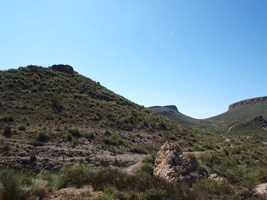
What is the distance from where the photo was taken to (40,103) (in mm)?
24953

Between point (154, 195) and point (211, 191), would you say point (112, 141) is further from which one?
point (154, 195)

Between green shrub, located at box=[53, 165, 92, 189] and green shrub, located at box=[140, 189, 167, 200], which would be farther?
green shrub, located at box=[53, 165, 92, 189]

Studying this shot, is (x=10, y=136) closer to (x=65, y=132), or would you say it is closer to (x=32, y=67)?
(x=65, y=132)

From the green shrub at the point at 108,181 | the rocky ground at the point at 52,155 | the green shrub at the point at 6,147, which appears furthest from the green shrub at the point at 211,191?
the green shrub at the point at 6,147

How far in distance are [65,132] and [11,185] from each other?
12.1m

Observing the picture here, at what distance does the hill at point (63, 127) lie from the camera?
12.4 metres

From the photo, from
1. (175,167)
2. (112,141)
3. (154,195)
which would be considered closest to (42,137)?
(112,141)

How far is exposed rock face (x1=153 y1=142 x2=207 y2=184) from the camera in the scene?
9.10 meters

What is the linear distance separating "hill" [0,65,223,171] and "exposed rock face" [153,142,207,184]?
4.48m

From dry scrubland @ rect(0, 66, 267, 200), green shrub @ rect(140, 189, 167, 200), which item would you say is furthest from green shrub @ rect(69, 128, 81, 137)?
green shrub @ rect(140, 189, 167, 200)

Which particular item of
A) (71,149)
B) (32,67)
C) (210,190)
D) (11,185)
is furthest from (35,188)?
(32,67)

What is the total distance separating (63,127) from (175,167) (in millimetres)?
14230

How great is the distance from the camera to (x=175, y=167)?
9.70 meters

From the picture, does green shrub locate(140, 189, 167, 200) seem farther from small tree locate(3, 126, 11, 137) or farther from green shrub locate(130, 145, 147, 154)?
small tree locate(3, 126, 11, 137)
